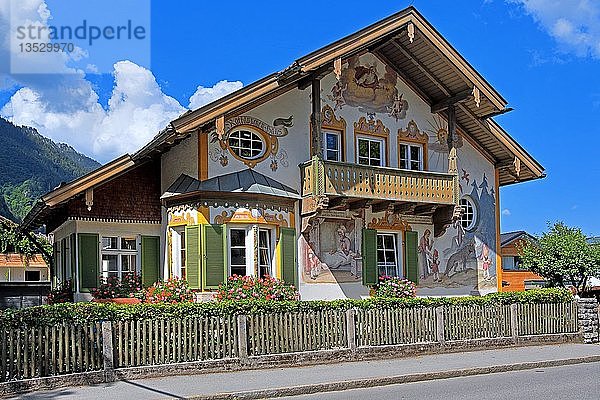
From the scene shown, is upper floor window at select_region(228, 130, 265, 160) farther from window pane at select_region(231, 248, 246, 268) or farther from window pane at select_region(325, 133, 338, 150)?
window pane at select_region(231, 248, 246, 268)

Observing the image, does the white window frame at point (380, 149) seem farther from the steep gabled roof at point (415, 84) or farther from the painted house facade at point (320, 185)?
the steep gabled roof at point (415, 84)

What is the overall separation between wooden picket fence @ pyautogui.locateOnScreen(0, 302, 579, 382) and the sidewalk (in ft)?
1.65

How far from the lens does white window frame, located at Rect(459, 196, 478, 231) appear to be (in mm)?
25719

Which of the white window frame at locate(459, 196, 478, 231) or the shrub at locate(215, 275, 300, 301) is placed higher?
the white window frame at locate(459, 196, 478, 231)

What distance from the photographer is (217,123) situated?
20.0 m

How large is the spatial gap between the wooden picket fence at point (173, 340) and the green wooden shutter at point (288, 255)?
16.8 ft

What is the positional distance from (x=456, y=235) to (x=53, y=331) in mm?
14574

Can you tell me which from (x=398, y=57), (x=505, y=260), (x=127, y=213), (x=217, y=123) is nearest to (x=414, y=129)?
(x=398, y=57)

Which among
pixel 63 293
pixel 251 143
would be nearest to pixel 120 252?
pixel 63 293

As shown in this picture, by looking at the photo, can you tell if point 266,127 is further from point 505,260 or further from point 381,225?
point 505,260

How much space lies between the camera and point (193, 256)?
20.5 m

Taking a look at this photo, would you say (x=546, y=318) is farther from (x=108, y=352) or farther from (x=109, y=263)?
(x=108, y=352)

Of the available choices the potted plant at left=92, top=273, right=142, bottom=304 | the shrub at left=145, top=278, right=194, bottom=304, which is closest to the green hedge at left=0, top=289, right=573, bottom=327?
the shrub at left=145, top=278, right=194, bottom=304

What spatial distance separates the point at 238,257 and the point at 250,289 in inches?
43.2
